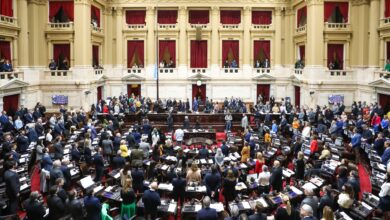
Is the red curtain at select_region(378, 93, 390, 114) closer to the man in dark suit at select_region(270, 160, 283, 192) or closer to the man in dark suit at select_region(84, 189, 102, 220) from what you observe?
the man in dark suit at select_region(270, 160, 283, 192)

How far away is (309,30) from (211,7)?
440 inches

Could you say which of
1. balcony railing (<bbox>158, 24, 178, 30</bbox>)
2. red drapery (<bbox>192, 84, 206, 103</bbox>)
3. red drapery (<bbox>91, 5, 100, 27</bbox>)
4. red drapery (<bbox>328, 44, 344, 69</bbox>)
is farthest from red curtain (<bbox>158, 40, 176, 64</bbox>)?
red drapery (<bbox>328, 44, 344, 69</bbox>)

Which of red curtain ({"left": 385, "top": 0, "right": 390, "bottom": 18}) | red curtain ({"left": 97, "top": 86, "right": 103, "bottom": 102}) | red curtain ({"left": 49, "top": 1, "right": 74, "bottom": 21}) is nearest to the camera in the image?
red curtain ({"left": 385, "top": 0, "right": 390, "bottom": 18})

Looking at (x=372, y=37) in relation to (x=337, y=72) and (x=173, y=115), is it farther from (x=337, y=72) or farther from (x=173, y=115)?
(x=173, y=115)

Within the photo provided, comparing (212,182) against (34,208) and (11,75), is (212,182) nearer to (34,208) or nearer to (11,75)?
(34,208)

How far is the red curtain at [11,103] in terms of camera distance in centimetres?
2953

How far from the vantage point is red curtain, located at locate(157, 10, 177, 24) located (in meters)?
43.4

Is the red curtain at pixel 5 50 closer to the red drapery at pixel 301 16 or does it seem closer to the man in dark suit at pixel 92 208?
the man in dark suit at pixel 92 208

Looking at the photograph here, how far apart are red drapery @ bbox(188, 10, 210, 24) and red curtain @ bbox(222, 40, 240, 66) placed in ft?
9.80

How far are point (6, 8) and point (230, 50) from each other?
72.1 ft

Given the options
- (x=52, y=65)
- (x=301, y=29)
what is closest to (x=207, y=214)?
(x=52, y=65)

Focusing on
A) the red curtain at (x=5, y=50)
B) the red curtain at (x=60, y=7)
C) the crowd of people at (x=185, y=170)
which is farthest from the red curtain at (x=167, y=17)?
the crowd of people at (x=185, y=170)

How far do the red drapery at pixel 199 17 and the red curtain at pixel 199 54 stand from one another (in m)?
2.05

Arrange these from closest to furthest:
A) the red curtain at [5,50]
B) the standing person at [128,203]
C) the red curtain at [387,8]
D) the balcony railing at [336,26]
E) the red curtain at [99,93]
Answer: the standing person at [128,203]
the red curtain at [5,50]
the red curtain at [387,8]
the balcony railing at [336,26]
the red curtain at [99,93]
